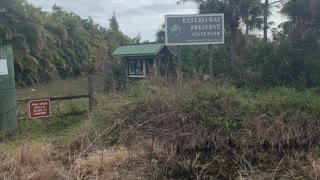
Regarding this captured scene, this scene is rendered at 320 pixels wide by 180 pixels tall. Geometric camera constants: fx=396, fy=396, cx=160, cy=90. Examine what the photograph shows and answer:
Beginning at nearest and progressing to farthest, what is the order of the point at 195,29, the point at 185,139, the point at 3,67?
the point at 185,139, the point at 3,67, the point at 195,29

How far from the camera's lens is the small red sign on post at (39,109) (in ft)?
28.9

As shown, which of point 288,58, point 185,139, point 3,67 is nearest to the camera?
point 185,139

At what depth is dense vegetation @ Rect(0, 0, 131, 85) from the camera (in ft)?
64.7

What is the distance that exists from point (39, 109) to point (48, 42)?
15098 mm

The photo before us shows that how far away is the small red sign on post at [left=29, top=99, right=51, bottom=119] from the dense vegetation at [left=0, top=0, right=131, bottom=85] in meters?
10.5

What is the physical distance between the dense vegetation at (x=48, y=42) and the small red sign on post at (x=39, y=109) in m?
10.5

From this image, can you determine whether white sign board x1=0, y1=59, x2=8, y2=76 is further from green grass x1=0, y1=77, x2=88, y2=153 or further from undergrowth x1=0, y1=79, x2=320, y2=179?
undergrowth x1=0, y1=79, x2=320, y2=179

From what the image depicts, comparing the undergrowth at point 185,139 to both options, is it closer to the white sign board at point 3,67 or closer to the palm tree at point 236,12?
the white sign board at point 3,67

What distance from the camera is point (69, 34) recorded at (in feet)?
89.0

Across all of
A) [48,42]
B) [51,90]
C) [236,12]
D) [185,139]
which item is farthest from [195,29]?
[48,42]

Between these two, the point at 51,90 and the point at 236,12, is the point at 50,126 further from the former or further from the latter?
the point at 236,12

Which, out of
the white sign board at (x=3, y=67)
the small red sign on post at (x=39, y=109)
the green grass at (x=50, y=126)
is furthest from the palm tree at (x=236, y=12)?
the white sign board at (x=3, y=67)

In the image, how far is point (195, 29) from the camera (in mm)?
13078

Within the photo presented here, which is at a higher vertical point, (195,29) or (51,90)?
(195,29)
